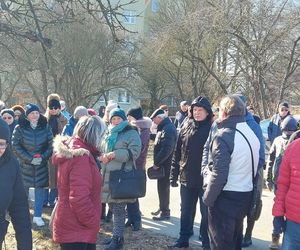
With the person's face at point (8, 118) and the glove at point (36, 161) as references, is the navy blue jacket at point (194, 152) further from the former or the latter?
the person's face at point (8, 118)

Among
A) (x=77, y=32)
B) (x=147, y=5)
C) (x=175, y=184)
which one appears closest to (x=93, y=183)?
(x=175, y=184)

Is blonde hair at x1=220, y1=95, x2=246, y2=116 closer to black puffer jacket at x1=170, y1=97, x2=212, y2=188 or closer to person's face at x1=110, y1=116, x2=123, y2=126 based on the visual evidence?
black puffer jacket at x1=170, y1=97, x2=212, y2=188

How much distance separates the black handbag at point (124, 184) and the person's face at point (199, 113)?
90cm

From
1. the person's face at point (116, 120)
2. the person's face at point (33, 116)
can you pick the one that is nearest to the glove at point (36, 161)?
the person's face at point (33, 116)

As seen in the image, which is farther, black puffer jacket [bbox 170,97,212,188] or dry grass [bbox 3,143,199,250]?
dry grass [bbox 3,143,199,250]

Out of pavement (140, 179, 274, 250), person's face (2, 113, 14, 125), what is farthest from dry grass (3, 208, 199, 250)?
person's face (2, 113, 14, 125)

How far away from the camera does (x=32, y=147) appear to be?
6.43 m

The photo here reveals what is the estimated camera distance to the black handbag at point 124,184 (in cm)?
536

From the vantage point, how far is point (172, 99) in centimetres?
3441

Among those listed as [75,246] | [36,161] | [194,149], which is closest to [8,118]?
[36,161]

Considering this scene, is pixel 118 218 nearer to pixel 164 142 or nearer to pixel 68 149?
pixel 164 142

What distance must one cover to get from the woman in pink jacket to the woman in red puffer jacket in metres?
1.52

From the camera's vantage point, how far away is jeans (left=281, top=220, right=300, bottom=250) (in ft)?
12.1

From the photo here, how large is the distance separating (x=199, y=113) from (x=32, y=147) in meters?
2.47
